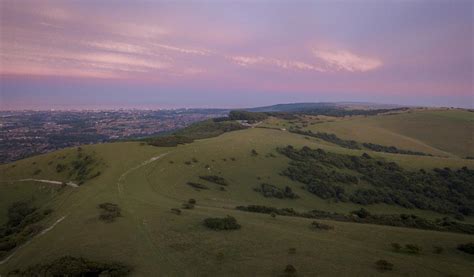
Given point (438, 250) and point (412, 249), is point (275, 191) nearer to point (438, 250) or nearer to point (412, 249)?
point (412, 249)

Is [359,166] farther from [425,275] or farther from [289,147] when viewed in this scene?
[425,275]

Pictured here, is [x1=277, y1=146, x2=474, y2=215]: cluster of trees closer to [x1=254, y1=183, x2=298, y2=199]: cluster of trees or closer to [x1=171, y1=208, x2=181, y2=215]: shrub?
[x1=254, y1=183, x2=298, y2=199]: cluster of trees

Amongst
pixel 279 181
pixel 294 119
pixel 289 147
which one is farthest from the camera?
pixel 294 119

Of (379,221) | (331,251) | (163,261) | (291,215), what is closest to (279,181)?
(291,215)

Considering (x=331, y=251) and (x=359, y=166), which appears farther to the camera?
(x=359, y=166)

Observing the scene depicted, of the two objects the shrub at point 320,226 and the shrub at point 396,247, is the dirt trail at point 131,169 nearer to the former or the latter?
the shrub at point 320,226

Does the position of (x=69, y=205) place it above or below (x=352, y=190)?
above

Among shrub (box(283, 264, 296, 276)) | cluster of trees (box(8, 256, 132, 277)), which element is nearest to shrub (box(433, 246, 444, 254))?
shrub (box(283, 264, 296, 276))

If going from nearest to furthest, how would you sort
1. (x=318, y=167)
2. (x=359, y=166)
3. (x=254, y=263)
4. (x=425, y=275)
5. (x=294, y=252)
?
(x=425, y=275) → (x=254, y=263) → (x=294, y=252) → (x=318, y=167) → (x=359, y=166)
